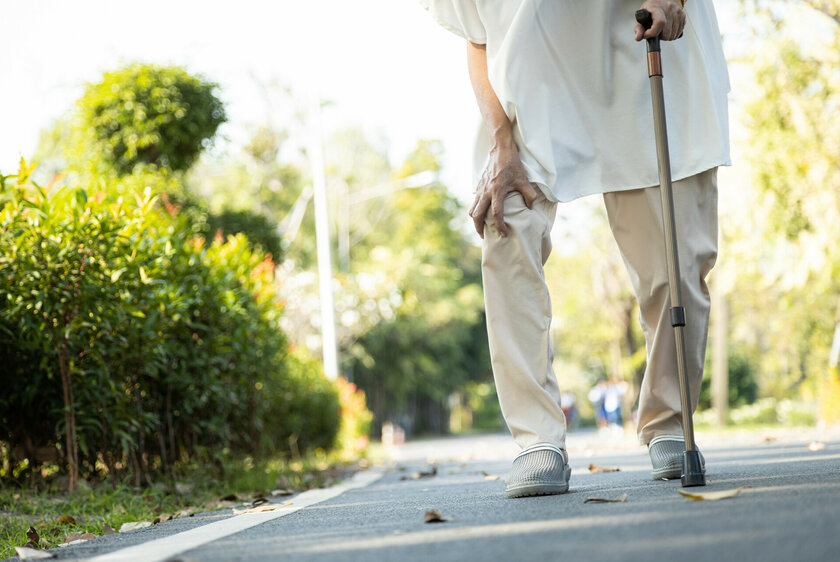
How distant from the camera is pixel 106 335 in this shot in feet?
18.7

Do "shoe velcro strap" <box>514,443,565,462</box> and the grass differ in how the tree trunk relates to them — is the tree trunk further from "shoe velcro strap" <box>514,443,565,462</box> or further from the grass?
"shoe velcro strap" <box>514,443,565,462</box>

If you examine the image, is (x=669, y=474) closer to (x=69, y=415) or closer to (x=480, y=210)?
(x=480, y=210)

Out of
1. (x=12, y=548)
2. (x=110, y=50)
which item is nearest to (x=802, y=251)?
(x=110, y=50)

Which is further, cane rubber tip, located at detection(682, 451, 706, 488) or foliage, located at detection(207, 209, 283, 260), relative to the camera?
foliage, located at detection(207, 209, 283, 260)

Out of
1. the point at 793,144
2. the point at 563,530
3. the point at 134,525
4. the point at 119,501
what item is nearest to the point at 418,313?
the point at 793,144

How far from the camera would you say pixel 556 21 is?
12.2 feet

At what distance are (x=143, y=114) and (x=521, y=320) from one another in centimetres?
1056

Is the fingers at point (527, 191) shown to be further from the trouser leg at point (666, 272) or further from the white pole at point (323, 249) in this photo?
the white pole at point (323, 249)

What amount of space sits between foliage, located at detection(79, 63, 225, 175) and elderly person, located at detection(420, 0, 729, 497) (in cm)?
1001

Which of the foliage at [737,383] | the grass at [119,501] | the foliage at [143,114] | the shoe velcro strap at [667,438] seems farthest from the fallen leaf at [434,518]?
the foliage at [737,383]

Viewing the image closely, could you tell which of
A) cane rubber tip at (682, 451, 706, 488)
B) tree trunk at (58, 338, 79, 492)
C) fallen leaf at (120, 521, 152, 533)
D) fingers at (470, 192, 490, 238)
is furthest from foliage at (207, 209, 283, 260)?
cane rubber tip at (682, 451, 706, 488)

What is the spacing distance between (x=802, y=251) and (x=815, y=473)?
48.5ft

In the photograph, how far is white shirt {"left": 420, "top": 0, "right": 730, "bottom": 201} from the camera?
365cm

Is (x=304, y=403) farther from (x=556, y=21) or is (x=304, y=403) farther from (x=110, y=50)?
(x=556, y=21)
